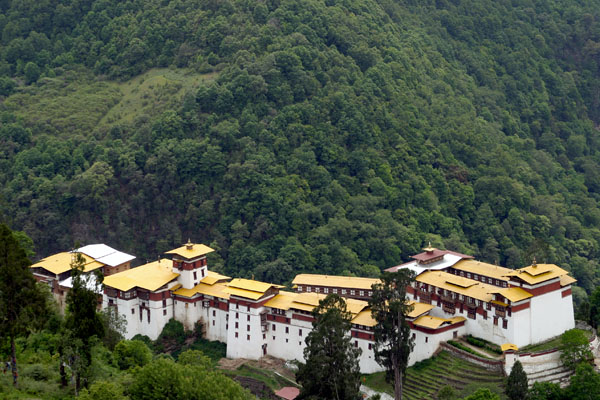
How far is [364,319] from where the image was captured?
53250 mm

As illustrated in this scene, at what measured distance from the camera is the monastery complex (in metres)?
51.8

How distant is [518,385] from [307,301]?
15983mm

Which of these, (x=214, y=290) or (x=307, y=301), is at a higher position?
(x=214, y=290)

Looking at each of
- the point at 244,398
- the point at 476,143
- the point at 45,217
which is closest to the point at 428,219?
the point at 476,143

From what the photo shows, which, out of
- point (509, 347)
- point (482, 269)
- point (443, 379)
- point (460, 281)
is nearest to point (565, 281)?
point (482, 269)

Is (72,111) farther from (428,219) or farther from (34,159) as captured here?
(428,219)

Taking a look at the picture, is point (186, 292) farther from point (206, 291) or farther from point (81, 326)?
point (81, 326)

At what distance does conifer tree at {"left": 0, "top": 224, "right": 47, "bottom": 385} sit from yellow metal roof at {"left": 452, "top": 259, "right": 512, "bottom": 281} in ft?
102

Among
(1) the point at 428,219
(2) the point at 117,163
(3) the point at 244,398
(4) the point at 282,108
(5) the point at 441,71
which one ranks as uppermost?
(5) the point at 441,71

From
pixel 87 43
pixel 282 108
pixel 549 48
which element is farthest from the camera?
pixel 549 48

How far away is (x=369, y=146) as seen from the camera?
292ft

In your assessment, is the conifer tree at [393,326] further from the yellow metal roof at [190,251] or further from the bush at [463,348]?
the yellow metal roof at [190,251]

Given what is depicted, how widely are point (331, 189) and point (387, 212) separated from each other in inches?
246

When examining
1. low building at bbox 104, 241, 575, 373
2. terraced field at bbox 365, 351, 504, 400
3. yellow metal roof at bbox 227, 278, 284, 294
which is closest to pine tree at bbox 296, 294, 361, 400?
low building at bbox 104, 241, 575, 373
